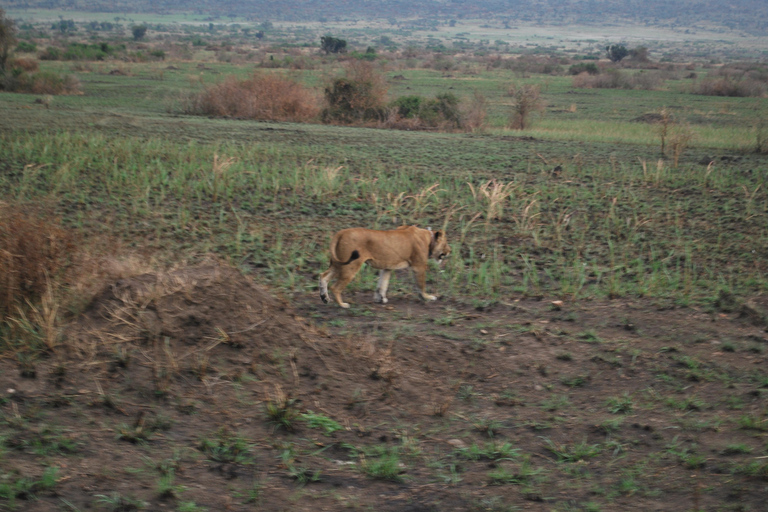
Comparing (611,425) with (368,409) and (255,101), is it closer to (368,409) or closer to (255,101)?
(368,409)

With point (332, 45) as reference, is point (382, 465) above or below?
below

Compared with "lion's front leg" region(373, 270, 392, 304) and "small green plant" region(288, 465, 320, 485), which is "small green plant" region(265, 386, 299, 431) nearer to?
"small green plant" region(288, 465, 320, 485)

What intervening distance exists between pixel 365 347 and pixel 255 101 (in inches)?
781

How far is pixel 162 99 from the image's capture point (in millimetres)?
27984

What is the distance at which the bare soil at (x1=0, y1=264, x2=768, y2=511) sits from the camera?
12.7ft

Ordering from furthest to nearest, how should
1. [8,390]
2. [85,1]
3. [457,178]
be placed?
[85,1], [457,178], [8,390]

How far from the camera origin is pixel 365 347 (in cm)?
579

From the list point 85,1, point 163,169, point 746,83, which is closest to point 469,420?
point 163,169

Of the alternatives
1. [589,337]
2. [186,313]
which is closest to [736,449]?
[589,337]

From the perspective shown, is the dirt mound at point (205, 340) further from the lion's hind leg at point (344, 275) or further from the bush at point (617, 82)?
the bush at point (617, 82)

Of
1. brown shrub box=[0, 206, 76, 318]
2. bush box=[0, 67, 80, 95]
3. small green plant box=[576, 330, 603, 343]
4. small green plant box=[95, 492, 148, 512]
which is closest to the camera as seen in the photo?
small green plant box=[95, 492, 148, 512]

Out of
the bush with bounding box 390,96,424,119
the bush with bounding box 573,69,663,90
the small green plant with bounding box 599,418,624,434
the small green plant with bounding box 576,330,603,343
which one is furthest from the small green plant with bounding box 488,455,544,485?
the bush with bounding box 573,69,663,90

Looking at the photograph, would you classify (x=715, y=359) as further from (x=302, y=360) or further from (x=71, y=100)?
(x=71, y=100)

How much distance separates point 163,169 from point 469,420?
9.76 m
